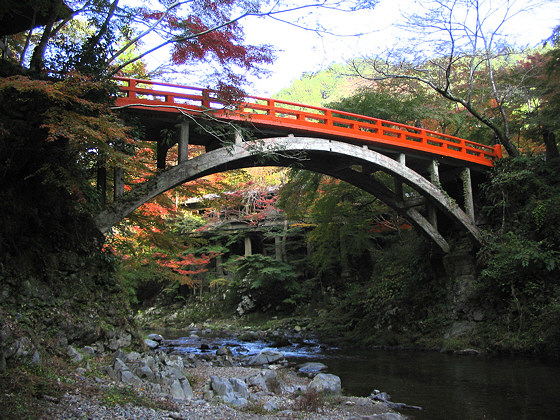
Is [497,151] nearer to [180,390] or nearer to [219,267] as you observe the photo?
[180,390]

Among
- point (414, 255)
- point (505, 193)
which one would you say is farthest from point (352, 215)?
point (505, 193)

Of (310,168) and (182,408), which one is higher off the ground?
(310,168)

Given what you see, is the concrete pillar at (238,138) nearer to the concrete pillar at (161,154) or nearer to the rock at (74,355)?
the concrete pillar at (161,154)

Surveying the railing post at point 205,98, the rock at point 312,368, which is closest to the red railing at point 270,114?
the railing post at point 205,98

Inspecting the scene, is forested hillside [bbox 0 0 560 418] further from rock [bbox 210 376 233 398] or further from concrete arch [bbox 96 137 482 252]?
Result: rock [bbox 210 376 233 398]

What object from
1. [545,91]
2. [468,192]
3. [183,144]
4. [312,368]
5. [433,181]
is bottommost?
[312,368]

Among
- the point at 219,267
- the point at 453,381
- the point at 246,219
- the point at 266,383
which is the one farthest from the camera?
the point at 219,267

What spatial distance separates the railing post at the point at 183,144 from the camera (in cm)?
747

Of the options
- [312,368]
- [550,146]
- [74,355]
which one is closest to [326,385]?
[312,368]

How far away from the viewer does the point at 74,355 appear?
4859mm

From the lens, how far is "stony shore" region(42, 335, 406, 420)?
3473mm

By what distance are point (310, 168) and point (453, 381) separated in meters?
5.97

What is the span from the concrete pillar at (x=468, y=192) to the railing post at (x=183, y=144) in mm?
7626

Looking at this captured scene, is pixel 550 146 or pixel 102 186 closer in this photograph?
pixel 102 186
